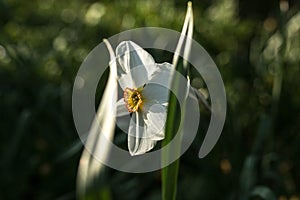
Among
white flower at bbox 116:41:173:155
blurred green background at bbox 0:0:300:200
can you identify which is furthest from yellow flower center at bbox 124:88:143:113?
blurred green background at bbox 0:0:300:200

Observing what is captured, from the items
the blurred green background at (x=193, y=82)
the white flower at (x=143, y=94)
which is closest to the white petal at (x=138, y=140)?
the white flower at (x=143, y=94)

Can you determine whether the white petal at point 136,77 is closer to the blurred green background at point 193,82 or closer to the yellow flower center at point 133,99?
the yellow flower center at point 133,99

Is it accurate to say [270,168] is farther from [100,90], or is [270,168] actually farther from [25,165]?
[25,165]

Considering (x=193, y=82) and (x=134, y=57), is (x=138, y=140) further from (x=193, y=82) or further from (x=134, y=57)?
(x=193, y=82)

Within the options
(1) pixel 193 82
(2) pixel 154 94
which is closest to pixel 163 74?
(2) pixel 154 94

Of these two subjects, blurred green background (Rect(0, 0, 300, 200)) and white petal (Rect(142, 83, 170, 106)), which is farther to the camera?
blurred green background (Rect(0, 0, 300, 200))

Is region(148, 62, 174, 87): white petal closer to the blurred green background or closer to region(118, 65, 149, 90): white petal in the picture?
region(118, 65, 149, 90): white petal
